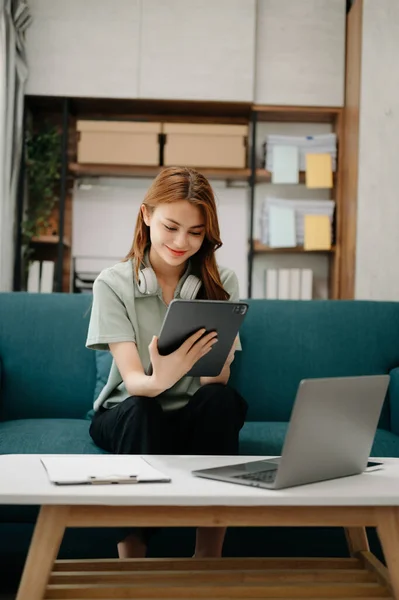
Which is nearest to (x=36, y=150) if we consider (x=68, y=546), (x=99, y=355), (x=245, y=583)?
(x=99, y=355)

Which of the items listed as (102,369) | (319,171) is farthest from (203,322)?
(319,171)

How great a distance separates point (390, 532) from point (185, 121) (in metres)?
3.31

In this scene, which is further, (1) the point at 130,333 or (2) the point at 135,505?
(1) the point at 130,333

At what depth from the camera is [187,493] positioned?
3.53ft

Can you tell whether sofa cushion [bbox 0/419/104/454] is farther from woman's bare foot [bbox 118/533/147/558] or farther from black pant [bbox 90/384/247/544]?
woman's bare foot [bbox 118/533/147/558]

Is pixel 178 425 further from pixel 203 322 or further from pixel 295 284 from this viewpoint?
pixel 295 284

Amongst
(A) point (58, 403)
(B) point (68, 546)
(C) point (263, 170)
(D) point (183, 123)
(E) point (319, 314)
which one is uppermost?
(D) point (183, 123)

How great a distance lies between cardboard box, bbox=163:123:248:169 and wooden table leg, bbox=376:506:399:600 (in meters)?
2.90

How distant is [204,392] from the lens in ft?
5.55

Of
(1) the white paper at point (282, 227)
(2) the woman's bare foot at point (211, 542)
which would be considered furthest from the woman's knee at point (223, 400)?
(1) the white paper at point (282, 227)

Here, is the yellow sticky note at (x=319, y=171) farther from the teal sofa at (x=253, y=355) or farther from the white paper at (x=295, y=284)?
the teal sofa at (x=253, y=355)

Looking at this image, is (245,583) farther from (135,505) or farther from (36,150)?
(36,150)

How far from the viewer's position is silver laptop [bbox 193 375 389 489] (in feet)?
3.70

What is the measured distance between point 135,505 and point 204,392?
62cm
